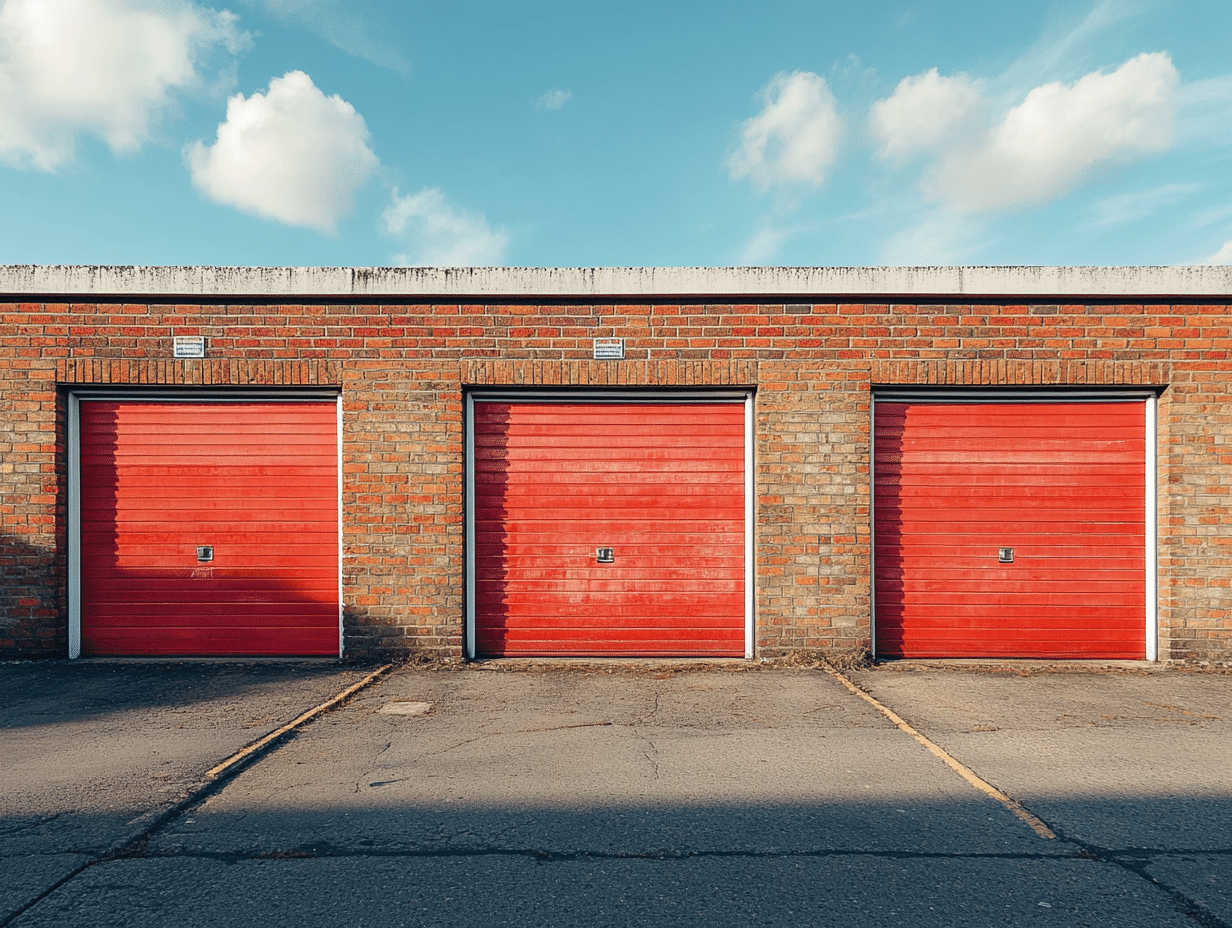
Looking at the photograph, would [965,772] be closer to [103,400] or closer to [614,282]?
[614,282]

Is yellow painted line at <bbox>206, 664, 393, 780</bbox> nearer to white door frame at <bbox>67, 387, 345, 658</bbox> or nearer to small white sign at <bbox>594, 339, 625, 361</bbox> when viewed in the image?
white door frame at <bbox>67, 387, 345, 658</bbox>

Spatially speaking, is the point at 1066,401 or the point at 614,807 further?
the point at 1066,401

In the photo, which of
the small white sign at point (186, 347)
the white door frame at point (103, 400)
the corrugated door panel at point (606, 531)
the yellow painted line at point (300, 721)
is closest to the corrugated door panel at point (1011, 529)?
the corrugated door panel at point (606, 531)

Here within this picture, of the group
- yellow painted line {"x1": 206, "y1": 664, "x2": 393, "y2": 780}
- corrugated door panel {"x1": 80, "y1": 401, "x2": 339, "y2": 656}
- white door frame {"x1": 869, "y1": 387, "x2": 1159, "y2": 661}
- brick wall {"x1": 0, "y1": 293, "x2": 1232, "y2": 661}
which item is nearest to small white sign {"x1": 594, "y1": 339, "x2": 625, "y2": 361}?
brick wall {"x1": 0, "y1": 293, "x2": 1232, "y2": 661}

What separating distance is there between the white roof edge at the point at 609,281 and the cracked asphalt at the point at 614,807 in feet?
12.5

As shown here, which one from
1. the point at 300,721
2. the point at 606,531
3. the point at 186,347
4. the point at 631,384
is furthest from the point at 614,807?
the point at 186,347

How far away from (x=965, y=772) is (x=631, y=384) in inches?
174

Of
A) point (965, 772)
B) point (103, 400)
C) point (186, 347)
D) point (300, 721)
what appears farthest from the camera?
point (103, 400)

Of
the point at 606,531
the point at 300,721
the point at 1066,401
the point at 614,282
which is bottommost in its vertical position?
the point at 300,721

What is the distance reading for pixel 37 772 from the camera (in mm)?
4281

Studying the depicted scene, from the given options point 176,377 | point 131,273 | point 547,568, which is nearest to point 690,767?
point 547,568

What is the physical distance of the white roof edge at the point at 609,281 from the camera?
7082 mm

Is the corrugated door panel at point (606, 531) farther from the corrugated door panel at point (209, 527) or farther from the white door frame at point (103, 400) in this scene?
the corrugated door panel at point (209, 527)

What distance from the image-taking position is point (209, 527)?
7352 mm
